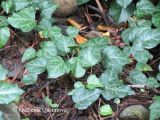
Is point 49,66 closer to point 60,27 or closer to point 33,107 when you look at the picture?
point 33,107

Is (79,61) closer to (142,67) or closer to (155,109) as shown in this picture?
(142,67)

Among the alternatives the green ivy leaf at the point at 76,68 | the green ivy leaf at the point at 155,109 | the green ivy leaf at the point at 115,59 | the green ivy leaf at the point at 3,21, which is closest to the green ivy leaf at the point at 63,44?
the green ivy leaf at the point at 76,68

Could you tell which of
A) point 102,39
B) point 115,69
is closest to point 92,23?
point 102,39

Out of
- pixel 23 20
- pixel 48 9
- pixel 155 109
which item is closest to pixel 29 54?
pixel 23 20

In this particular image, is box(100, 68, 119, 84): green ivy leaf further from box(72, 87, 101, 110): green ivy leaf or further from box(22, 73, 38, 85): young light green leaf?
box(22, 73, 38, 85): young light green leaf

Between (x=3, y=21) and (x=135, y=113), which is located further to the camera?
(x=3, y=21)

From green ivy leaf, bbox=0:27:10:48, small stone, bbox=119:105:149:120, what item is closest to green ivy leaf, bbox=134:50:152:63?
small stone, bbox=119:105:149:120
